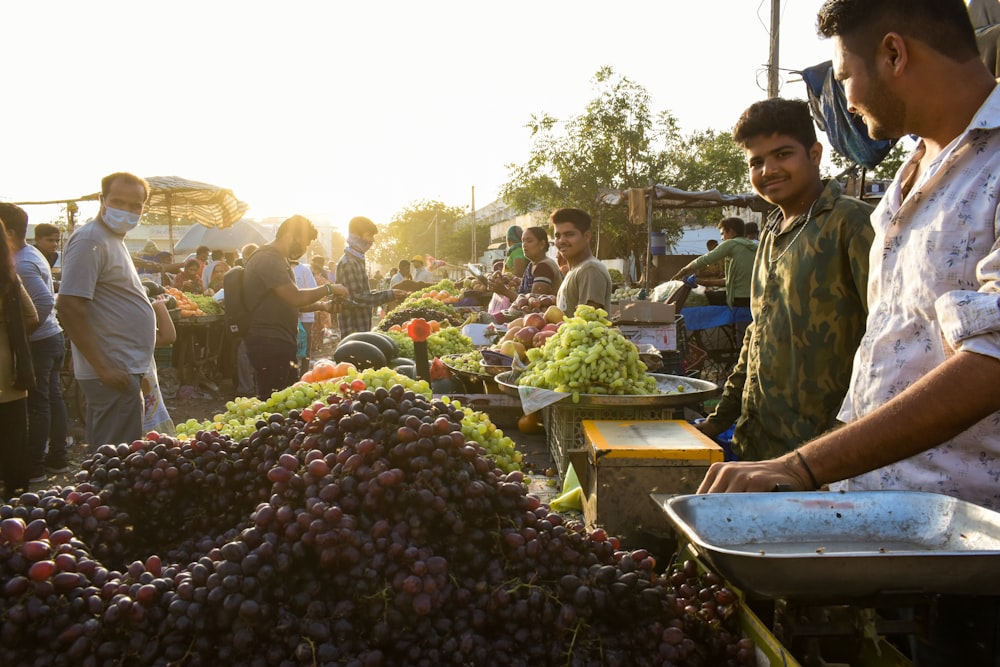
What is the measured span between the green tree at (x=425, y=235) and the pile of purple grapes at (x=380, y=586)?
59.0 metres

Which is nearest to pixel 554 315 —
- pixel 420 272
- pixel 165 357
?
pixel 165 357

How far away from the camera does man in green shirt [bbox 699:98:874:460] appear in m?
2.46

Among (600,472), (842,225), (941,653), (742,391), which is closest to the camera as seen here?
(941,653)

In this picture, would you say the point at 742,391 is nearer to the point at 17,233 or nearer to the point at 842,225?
the point at 842,225

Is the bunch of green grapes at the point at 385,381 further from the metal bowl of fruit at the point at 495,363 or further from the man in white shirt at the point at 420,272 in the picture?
the man in white shirt at the point at 420,272

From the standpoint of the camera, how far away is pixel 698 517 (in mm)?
1315

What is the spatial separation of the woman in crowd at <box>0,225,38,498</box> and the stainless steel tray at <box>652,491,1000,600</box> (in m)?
4.61

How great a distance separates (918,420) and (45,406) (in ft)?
22.2

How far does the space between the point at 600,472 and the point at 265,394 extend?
487 cm

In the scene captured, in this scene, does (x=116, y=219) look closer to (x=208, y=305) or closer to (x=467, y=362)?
(x=467, y=362)

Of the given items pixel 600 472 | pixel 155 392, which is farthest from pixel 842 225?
pixel 155 392

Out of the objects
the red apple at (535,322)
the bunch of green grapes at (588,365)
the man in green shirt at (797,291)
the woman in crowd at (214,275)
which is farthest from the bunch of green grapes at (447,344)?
the woman in crowd at (214,275)

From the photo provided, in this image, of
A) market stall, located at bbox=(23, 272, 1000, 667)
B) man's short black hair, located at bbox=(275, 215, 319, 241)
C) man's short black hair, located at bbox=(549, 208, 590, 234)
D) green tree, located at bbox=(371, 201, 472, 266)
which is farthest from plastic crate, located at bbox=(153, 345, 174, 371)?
green tree, located at bbox=(371, 201, 472, 266)

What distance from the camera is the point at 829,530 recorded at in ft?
4.46
